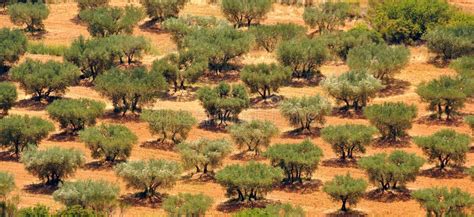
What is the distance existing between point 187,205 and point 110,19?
5239cm

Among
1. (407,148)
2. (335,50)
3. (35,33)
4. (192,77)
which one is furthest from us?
(35,33)

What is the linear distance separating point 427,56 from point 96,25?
3128 centimetres

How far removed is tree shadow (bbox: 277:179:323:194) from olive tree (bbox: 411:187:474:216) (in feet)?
30.8

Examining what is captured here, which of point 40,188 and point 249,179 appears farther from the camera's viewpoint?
point 40,188

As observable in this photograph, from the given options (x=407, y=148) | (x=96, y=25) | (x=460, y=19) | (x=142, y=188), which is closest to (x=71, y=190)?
(x=142, y=188)

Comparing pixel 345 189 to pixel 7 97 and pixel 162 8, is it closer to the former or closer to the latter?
pixel 7 97

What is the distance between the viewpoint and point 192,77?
5113 inches

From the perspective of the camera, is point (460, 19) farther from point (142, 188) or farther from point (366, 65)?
point (142, 188)

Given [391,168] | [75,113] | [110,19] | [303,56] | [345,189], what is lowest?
[110,19]

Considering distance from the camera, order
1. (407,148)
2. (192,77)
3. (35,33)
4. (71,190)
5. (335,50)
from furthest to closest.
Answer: (35,33), (335,50), (192,77), (407,148), (71,190)

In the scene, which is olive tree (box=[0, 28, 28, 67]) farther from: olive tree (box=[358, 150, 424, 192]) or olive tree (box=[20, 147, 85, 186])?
olive tree (box=[358, 150, 424, 192])

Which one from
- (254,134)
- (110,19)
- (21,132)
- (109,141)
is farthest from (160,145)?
(110,19)

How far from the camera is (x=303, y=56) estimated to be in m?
133

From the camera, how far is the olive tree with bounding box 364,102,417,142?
116938mm
